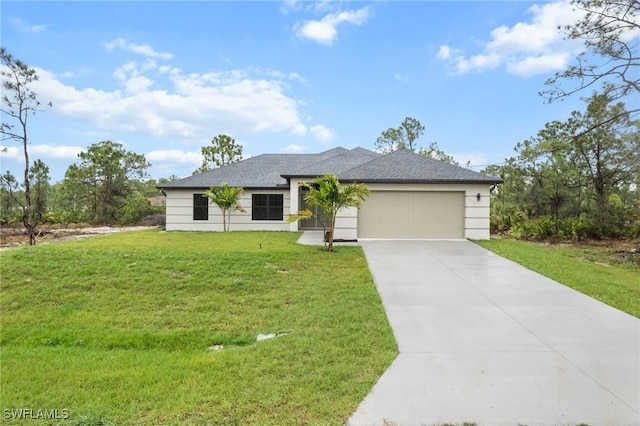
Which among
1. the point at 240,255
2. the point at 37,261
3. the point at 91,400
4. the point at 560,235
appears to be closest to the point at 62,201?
the point at 37,261

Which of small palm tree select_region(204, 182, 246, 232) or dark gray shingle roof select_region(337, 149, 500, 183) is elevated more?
dark gray shingle roof select_region(337, 149, 500, 183)

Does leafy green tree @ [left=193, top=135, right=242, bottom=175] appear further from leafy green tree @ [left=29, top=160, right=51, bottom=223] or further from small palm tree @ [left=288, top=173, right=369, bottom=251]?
small palm tree @ [left=288, top=173, right=369, bottom=251]

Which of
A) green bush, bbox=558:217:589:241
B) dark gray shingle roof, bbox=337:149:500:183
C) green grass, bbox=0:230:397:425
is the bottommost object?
green grass, bbox=0:230:397:425

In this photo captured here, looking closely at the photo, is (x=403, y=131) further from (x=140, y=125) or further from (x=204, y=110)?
(x=140, y=125)

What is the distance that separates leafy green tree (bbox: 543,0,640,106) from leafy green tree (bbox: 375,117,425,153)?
21.5 meters

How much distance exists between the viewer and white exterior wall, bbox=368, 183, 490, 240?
512 inches

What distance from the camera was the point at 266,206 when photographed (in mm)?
17547

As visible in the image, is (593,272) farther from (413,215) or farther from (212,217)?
(212,217)

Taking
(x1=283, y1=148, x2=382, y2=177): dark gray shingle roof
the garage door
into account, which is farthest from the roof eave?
(x1=283, y1=148, x2=382, y2=177): dark gray shingle roof

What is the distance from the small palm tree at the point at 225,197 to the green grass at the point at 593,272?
10.7 meters

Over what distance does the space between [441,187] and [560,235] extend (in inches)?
312

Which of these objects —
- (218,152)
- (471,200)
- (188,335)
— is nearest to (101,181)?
(218,152)

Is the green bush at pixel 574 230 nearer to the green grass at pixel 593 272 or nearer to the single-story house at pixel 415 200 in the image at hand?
the green grass at pixel 593 272

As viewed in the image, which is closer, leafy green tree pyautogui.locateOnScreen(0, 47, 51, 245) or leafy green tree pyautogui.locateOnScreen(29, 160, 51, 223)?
leafy green tree pyautogui.locateOnScreen(0, 47, 51, 245)
